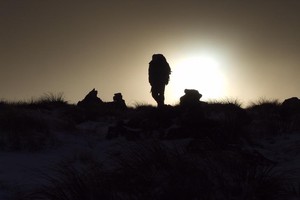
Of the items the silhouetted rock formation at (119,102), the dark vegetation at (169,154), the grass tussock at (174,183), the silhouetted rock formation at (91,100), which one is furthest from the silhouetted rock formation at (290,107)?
the grass tussock at (174,183)

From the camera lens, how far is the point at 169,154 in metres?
7.38

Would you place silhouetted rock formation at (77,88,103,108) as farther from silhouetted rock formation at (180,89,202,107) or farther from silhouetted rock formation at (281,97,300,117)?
silhouetted rock formation at (281,97,300,117)

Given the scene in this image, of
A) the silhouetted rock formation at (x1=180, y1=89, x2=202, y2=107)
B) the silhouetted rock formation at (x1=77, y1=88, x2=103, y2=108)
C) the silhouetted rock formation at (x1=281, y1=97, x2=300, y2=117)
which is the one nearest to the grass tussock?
the silhouetted rock formation at (x1=180, y1=89, x2=202, y2=107)

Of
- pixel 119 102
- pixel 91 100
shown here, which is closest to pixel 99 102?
pixel 91 100

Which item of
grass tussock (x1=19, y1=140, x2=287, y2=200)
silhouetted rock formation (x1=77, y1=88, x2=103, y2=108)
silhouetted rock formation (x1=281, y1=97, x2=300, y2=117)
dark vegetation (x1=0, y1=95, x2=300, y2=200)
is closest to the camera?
grass tussock (x1=19, y1=140, x2=287, y2=200)

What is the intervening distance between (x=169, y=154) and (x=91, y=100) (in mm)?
14317

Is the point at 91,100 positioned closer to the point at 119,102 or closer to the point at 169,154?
the point at 119,102

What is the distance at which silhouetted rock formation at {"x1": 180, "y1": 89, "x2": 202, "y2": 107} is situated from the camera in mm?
12988

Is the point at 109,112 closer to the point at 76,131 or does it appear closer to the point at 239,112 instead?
the point at 76,131

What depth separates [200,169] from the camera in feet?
20.5

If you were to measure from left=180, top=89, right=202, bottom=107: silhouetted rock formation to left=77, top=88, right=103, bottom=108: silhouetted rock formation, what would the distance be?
7.22m

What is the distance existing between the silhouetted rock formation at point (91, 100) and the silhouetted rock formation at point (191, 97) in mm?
7219

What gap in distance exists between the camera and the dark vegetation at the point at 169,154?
19.1 ft

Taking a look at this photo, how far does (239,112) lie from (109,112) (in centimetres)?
582
